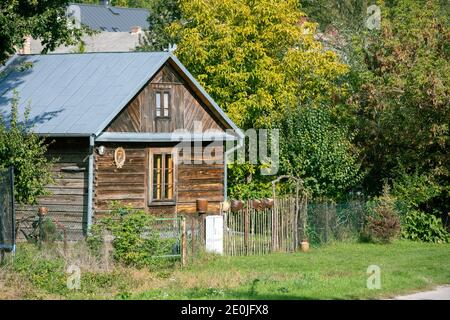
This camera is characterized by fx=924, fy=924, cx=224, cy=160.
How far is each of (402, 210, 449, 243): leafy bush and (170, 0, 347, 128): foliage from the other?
20.6ft

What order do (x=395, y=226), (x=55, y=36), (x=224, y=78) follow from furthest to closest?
(x=224, y=78) → (x=395, y=226) → (x=55, y=36)

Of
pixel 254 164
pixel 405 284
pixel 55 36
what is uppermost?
pixel 55 36

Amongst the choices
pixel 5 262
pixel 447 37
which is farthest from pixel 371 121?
pixel 5 262

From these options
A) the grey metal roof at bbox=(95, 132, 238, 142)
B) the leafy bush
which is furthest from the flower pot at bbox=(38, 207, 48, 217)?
the leafy bush

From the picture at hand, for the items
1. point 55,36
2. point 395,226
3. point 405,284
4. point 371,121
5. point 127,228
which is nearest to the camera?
point 405,284

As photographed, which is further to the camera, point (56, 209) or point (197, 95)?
point (197, 95)

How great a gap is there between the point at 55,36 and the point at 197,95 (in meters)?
5.42

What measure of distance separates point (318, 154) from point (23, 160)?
37.0ft

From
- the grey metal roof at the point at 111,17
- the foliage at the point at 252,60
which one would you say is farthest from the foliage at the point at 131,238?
the grey metal roof at the point at 111,17

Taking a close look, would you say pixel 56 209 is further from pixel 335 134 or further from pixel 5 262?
pixel 335 134

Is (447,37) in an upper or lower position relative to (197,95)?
upper

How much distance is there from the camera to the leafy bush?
95.3ft

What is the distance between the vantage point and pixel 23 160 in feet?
71.4

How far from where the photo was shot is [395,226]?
27.9 metres
